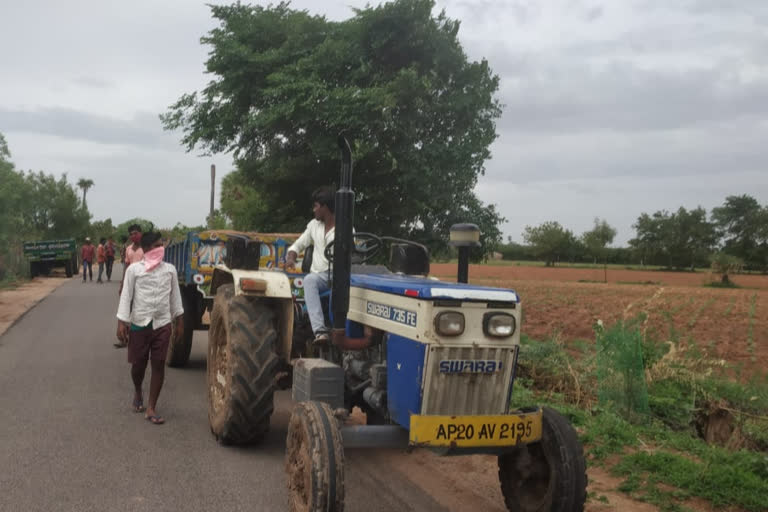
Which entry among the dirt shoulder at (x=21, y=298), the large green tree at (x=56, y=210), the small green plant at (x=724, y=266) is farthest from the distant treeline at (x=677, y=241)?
the dirt shoulder at (x=21, y=298)

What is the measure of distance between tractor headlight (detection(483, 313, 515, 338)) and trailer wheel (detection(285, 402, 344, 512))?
1024mm

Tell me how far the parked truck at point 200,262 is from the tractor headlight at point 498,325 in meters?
4.68

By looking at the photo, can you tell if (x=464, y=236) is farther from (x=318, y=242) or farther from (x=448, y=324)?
(x=318, y=242)

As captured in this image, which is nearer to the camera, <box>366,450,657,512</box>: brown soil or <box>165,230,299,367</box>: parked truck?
<box>366,450,657,512</box>: brown soil

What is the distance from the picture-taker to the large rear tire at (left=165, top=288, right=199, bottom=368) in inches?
392

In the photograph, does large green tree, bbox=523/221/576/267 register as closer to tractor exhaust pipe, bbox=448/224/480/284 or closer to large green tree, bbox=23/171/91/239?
large green tree, bbox=23/171/91/239

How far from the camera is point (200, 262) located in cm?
934

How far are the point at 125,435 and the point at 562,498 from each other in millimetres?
4064

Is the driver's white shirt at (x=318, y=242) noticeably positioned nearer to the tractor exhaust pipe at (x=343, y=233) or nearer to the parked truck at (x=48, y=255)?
the tractor exhaust pipe at (x=343, y=233)

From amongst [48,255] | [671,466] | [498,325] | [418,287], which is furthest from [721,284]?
[418,287]

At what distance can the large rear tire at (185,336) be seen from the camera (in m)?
9.97

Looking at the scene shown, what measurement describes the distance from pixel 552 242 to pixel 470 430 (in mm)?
93525

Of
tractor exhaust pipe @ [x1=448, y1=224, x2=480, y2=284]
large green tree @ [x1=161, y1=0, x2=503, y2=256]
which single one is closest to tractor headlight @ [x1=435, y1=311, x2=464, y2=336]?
tractor exhaust pipe @ [x1=448, y1=224, x2=480, y2=284]

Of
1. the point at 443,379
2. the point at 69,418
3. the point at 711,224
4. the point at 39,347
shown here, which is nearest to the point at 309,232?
the point at 443,379
